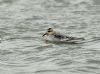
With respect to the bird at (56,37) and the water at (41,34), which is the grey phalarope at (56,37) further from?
the water at (41,34)

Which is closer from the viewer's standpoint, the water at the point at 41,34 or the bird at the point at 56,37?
the water at the point at 41,34

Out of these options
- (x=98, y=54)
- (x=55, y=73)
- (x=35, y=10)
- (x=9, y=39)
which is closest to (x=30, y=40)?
(x=9, y=39)

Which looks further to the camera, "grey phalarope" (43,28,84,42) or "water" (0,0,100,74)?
"grey phalarope" (43,28,84,42)

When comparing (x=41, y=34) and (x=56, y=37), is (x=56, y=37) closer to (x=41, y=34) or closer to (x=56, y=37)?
(x=56, y=37)

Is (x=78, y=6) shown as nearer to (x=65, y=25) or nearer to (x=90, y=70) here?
(x=65, y=25)

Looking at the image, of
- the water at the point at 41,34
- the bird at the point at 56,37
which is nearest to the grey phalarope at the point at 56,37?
the bird at the point at 56,37

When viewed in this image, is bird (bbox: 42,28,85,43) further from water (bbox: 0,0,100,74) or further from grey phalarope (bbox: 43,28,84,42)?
water (bbox: 0,0,100,74)

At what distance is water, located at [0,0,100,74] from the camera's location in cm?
1314

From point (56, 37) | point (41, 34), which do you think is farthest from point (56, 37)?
point (41, 34)

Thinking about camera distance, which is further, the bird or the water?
the bird

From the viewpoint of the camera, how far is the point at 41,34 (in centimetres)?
1789

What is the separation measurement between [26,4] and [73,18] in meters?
4.72

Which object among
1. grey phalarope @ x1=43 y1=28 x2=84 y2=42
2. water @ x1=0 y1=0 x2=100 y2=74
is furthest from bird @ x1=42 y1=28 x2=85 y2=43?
water @ x1=0 y1=0 x2=100 y2=74

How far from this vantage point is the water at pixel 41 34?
43.1ft
